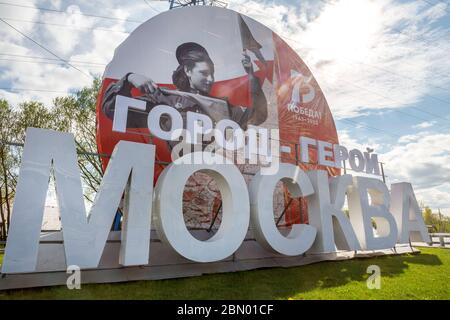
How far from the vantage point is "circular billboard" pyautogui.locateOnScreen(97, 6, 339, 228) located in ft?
28.0

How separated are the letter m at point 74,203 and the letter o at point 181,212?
29 cm

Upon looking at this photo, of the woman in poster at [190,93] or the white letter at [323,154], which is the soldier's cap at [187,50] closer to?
the woman in poster at [190,93]

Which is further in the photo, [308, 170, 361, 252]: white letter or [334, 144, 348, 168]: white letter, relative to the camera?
[334, 144, 348, 168]: white letter

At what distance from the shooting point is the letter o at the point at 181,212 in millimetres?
5699

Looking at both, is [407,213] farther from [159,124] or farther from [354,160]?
[159,124]

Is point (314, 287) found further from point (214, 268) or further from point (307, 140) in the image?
point (307, 140)

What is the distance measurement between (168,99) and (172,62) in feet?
3.83

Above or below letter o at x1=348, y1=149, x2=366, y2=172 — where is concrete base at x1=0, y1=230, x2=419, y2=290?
below

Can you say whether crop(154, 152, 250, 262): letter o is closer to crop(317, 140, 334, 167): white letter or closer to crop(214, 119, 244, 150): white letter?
crop(214, 119, 244, 150): white letter

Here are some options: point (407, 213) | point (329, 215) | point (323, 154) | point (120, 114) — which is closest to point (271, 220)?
point (329, 215)

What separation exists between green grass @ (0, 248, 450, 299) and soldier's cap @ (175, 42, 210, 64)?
6314mm

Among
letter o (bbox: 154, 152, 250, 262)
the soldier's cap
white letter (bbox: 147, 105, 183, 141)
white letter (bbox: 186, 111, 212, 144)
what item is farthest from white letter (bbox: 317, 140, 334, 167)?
white letter (bbox: 147, 105, 183, 141)
